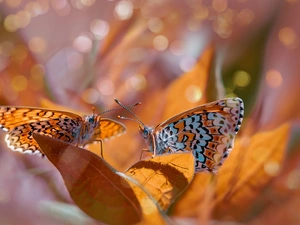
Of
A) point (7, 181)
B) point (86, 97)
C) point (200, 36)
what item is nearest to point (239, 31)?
point (200, 36)

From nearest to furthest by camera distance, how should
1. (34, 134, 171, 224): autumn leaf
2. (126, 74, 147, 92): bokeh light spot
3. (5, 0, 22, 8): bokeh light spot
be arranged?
(34, 134, 171, 224): autumn leaf → (126, 74, 147, 92): bokeh light spot → (5, 0, 22, 8): bokeh light spot

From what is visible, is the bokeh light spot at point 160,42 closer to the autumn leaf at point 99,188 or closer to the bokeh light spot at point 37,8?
the bokeh light spot at point 37,8

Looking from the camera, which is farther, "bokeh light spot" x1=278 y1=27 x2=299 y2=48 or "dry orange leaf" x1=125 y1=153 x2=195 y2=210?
"bokeh light spot" x1=278 y1=27 x2=299 y2=48

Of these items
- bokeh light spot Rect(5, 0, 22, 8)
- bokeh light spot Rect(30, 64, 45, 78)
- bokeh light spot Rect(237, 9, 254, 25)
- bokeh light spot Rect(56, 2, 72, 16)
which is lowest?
bokeh light spot Rect(30, 64, 45, 78)

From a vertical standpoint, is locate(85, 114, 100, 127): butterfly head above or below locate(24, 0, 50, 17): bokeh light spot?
below

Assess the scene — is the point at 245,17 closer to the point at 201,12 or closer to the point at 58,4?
the point at 201,12

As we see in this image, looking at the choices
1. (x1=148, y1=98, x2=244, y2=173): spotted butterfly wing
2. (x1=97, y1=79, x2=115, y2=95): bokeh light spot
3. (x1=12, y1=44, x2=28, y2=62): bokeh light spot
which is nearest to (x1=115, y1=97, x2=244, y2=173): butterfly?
(x1=148, y1=98, x2=244, y2=173): spotted butterfly wing

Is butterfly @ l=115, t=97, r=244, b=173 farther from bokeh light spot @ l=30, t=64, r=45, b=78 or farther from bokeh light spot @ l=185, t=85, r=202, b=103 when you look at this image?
bokeh light spot @ l=30, t=64, r=45, b=78
